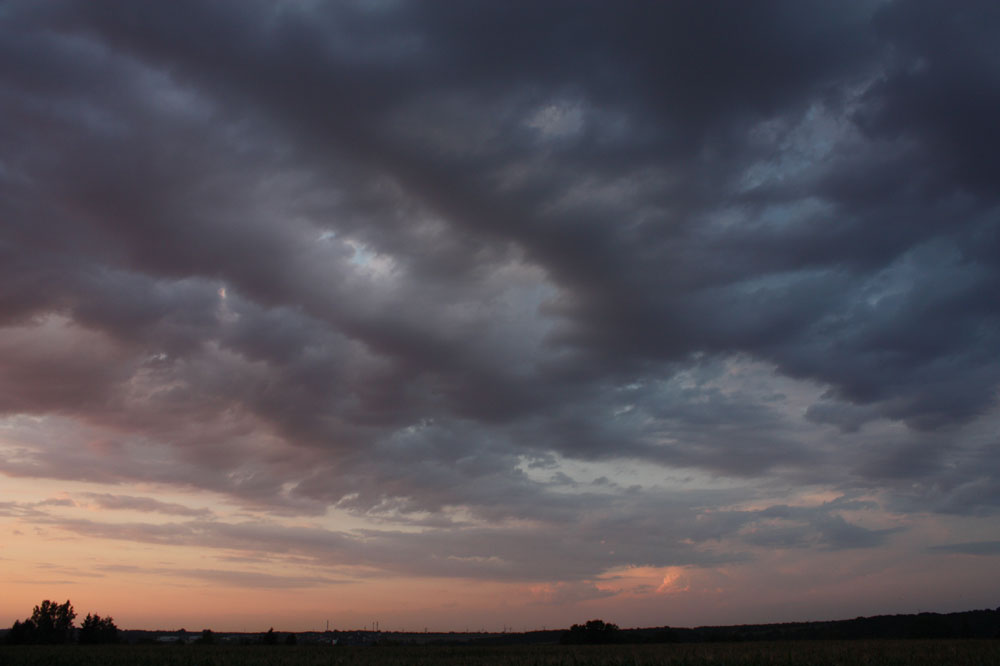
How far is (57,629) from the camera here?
139 meters

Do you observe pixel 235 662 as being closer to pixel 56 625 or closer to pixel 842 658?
pixel 842 658

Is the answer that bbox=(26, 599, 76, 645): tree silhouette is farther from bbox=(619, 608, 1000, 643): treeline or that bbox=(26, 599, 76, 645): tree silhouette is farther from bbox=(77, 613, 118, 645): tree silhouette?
bbox=(619, 608, 1000, 643): treeline

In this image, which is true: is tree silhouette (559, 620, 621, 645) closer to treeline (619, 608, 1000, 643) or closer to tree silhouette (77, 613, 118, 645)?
treeline (619, 608, 1000, 643)

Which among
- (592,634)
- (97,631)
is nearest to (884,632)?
(592,634)

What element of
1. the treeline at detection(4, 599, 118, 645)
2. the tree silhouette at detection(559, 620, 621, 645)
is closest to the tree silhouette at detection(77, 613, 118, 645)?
the treeline at detection(4, 599, 118, 645)

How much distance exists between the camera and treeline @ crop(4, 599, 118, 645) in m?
126

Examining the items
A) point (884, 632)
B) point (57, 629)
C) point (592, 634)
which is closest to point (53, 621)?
point (57, 629)

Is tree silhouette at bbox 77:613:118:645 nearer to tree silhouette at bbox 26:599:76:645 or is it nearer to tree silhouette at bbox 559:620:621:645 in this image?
tree silhouette at bbox 26:599:76:645

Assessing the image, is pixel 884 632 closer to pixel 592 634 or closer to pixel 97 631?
pixel 592 634

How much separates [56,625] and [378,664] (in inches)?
4805

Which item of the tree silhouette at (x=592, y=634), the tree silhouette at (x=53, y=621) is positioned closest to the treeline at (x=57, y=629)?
the tree silhouette at (x=53, y=621)

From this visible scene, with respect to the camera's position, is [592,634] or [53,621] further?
[53,621]

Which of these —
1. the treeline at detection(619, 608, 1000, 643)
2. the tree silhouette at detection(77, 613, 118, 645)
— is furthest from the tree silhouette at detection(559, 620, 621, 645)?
the tree silhouette at detection(77, 613, 118, 645)

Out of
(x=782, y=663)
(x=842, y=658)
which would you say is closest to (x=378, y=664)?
(x=782, y=663)
